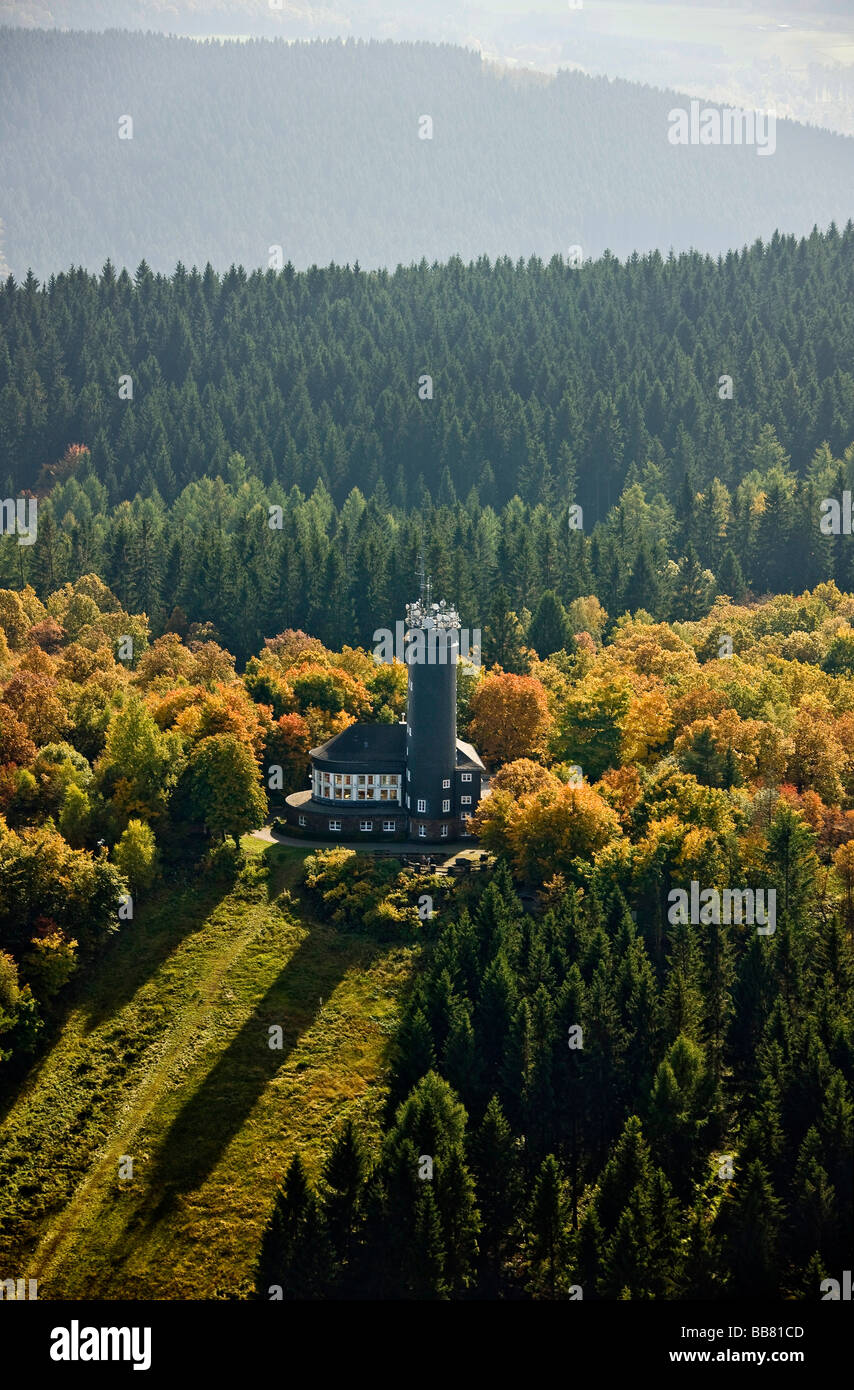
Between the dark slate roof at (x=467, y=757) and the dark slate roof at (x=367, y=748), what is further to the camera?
the dark slate roof at (x=367, y=748)

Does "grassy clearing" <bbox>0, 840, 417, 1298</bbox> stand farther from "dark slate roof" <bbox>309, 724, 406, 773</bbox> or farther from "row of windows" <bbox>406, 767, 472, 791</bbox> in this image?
"row of windows" <bbox>406, 767, 472, 791</bbox>

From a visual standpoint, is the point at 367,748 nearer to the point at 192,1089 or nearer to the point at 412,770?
the point at 412,770

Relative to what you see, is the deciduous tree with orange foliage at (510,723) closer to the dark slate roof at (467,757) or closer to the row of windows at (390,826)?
the dark slate roof at (467,757)

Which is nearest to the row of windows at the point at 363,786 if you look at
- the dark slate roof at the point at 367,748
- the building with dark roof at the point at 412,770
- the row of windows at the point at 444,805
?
the building with dark roof at the point at 412,770

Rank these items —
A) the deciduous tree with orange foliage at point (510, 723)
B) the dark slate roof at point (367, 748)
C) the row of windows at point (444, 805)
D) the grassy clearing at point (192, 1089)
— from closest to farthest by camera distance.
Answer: the grassy clearing at point (192, 1089), the row of windows at point (444, 805), the dark slate roof at point (367, 748), the deciduous tree with orange foliage at point (510, 723)

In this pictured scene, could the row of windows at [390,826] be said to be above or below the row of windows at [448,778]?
below
